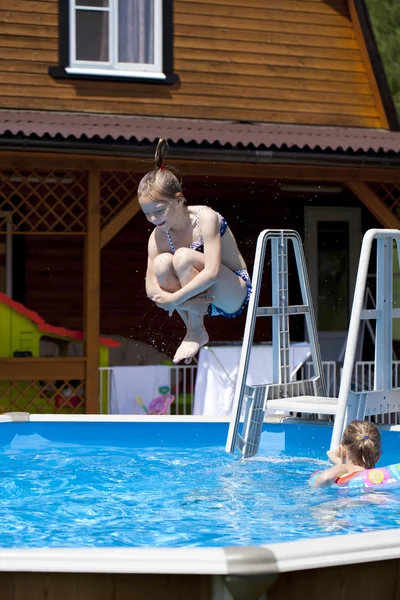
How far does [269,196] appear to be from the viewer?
49.7 feet

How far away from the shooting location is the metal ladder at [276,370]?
753 centimetres

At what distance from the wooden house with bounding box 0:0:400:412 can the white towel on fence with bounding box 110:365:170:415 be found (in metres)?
0.25

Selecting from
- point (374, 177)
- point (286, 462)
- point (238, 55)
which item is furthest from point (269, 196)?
point (286, 462)

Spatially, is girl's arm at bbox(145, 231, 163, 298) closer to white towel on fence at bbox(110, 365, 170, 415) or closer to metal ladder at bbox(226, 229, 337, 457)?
metal ladder at bbox(226, 229, 337, 457)

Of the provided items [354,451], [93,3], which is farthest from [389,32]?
[354,451]

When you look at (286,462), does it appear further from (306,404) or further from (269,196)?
(269,196)

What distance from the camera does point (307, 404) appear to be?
24.3 ft

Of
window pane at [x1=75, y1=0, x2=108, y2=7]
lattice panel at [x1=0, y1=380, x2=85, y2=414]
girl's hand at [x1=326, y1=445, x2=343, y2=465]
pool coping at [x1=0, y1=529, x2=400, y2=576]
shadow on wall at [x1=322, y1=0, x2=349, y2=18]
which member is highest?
shadow on wall at [x1=322, y1=0, x2=349, y2=18]

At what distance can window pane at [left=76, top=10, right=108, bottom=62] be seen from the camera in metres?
13.2

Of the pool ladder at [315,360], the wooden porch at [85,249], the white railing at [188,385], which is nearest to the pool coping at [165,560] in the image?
the pool ladder at [315,360]

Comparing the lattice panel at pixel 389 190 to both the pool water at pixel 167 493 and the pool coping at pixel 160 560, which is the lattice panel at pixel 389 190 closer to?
the pool water at pixel 167 493

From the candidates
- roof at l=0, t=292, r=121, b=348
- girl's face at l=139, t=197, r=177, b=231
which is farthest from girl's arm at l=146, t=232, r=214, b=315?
roof at l=0, t=292, r=121, b=348

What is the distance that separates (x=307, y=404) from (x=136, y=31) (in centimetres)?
744

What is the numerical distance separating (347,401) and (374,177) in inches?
215
